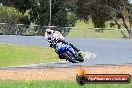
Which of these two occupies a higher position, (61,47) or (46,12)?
(61,47)

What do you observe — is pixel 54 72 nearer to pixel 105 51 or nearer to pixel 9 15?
pixel 105 51

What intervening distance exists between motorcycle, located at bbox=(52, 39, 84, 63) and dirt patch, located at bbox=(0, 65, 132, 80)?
1884mm

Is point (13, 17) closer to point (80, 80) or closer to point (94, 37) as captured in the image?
point (94, 37)

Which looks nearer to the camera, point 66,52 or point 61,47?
point 61,47

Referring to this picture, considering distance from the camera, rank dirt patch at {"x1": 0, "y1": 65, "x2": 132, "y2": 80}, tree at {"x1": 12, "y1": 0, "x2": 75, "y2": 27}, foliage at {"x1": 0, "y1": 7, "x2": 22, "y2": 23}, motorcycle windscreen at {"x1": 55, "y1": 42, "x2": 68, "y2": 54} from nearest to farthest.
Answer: dirt patch at {"x1": 0, "y1": 65, "x2": 132, "y2": 80}
motorcycle windscreen at {"x1": 55, "y1": 42, "x2": 68, "y2": 54}
tree at {"x1": 12, "y1": 0, "x2": 75, "y2": 27}
foliage at {"x1": 0, "y1": 7, "x2": 22, "y2": 23}

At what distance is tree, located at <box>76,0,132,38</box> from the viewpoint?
64.5m

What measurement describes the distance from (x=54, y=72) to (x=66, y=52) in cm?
355

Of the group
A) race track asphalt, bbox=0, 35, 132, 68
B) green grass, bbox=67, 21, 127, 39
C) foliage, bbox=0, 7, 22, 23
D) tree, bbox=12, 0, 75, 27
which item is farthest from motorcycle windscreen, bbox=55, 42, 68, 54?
foliage, bbox=0, 7, 22, 23

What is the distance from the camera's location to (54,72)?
17453 millimetres

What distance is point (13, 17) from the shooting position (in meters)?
57.1

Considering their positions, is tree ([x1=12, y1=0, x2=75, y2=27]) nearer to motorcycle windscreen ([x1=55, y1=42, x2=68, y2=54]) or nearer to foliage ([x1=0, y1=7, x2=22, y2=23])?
foliage ([x1=0, y1=7, x2=22, y2=23])

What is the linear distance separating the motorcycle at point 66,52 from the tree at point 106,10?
141 ft

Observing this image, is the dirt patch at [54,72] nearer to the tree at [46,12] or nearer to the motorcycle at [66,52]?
the motorcycle at [66,52]

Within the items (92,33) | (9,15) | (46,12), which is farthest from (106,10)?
(92,33)
